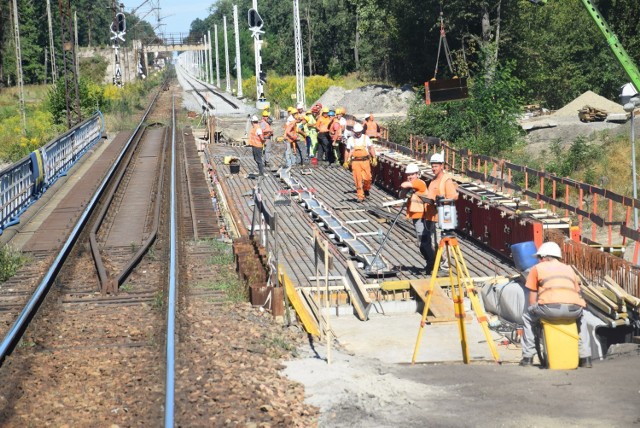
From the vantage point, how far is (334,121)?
27797 mm

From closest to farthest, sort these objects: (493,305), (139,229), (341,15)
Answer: (493,305)
(139,229)
(341,15)

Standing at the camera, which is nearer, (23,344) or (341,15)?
(23,344)

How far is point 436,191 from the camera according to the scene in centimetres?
1380

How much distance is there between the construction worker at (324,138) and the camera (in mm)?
28094

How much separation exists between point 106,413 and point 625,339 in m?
5.65

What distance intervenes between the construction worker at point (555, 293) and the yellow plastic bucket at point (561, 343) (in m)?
0.08

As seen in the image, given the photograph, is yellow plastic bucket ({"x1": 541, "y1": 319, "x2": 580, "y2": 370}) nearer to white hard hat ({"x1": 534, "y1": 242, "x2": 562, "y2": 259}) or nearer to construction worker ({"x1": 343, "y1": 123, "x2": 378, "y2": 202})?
white hard hat ({"x1": 534, "y1": 242, "x2": 562, "y2": 259})

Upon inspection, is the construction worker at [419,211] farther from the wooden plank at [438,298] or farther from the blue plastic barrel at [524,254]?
the blue plastic barrel at [524,254]

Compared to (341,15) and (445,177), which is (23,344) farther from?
(341,15)

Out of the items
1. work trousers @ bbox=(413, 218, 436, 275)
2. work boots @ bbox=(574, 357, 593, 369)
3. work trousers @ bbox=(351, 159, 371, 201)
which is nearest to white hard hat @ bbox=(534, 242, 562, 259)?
work boots @ bbox=(574, 357, 593, 369)

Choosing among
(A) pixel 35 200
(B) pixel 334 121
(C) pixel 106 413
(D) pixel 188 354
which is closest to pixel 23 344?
(D) pixel 188 354

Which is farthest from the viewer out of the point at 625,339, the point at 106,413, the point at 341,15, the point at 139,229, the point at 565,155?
the point at 341,15

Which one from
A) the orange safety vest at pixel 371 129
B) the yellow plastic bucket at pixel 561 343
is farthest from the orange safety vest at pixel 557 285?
the orange safety vest at pixel 371 129

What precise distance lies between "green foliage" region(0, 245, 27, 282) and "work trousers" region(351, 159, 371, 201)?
8.14 m
